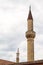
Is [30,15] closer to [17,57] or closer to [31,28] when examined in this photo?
[31,28]

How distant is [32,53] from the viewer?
2223 cm

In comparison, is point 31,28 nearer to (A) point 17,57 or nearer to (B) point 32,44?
(B) point 32,44

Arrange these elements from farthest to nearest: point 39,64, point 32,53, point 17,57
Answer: point 17,57, point 32,53, point 39,64

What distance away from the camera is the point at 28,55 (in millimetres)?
22391

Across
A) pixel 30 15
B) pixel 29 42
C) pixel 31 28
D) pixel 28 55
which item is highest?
pixel 30 15

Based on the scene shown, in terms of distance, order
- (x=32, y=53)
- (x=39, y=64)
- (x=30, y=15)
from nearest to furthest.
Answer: (x=39, y=64), (x=32, y=53), (x=30, y=15)

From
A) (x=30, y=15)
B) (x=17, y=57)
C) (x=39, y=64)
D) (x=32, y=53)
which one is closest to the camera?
(x=39, y=64)

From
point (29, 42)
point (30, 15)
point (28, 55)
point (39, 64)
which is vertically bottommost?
point (39, 64)

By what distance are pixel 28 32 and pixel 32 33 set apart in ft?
1.66

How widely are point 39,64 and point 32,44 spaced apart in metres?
14.8

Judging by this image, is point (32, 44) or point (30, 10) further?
point (30, 10)

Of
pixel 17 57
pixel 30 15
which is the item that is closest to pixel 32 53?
pixel 30 15

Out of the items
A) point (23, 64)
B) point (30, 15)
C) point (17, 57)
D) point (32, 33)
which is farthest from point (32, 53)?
point (23, 64)

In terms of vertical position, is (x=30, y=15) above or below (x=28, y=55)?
above
